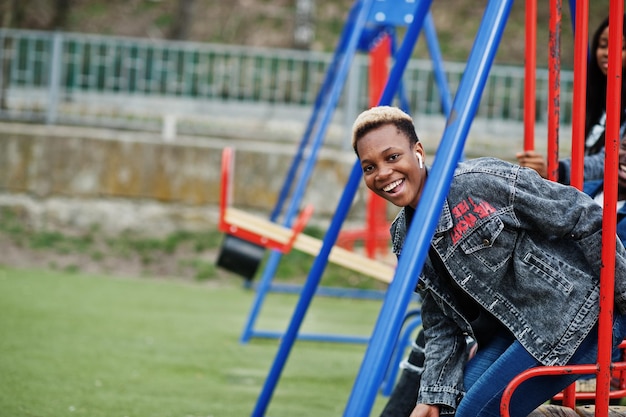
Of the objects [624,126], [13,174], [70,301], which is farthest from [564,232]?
[13,174]

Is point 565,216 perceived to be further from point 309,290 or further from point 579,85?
point 309,290

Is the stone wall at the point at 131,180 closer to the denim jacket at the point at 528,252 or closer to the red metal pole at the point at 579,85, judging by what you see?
the red metal pole at the point at 579,85

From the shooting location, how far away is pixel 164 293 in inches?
299

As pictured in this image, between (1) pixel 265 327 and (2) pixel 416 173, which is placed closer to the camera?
(2) pixel 416 173

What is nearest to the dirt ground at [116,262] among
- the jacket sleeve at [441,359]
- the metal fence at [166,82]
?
the metal fence at [166,82]

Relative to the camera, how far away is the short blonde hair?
2248mm

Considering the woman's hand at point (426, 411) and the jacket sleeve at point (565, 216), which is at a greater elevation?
the jacket sleeve at point (565, 216)

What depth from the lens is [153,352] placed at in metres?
5.00

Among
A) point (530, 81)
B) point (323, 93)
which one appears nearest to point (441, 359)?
point (530, 81)

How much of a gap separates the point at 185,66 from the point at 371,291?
351 centimetres

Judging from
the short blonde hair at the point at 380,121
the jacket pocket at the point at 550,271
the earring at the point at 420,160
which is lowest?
the jacket pocket at the point at 550,271

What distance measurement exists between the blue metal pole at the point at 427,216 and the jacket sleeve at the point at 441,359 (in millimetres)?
472

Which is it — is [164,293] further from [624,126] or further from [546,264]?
[546,264]

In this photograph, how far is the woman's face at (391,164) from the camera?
7.30ft
